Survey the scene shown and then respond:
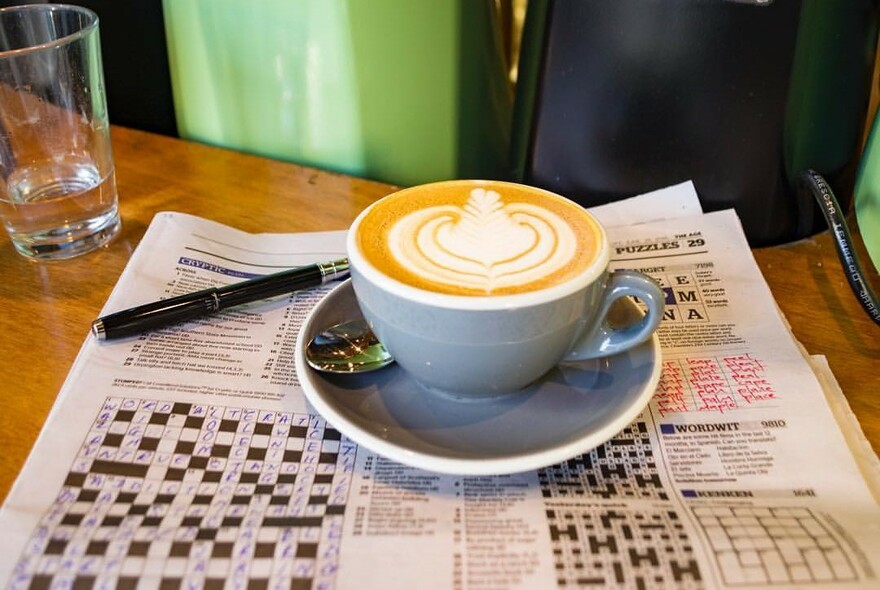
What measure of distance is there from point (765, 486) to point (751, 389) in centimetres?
7

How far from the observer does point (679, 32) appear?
49 centimetres

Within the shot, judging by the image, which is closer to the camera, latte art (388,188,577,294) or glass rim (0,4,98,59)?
latte art (388,188,577,294)

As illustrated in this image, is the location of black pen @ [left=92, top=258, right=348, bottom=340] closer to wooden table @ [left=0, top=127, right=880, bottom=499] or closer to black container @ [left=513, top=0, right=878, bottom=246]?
wooden table @ [left=0, top=127, right=880, bottom=499]

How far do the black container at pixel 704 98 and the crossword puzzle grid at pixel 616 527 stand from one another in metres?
0.22

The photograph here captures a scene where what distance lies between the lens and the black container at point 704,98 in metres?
0.49

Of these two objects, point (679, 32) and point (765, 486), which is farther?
point (679, 32)

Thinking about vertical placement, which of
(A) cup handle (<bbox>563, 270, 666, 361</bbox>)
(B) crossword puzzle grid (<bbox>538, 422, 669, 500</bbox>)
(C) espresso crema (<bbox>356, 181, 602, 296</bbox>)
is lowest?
(B) crossword puzzle grid (<bbox>538, 422, 669, 500</bbox>)

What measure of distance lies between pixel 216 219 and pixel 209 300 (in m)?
0.14

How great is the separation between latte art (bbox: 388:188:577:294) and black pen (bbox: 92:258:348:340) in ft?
0.42

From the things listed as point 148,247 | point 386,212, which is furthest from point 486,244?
point 148,247

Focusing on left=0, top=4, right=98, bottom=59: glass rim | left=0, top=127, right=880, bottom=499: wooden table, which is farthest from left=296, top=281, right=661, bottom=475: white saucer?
left=0, top=4, right=98, bottom=59: glass rim

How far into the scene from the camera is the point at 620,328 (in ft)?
1.34

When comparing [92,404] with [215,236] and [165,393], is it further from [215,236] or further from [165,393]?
[215,236]

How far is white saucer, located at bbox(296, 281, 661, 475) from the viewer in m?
0.35
